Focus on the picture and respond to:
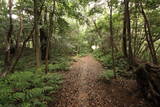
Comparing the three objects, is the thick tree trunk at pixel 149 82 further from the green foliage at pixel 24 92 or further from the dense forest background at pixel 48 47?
the green foliage at pixel 24 92

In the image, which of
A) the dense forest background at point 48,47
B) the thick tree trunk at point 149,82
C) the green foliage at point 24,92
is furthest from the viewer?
the dense forest background at point 48,47

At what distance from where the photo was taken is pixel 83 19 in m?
9.41

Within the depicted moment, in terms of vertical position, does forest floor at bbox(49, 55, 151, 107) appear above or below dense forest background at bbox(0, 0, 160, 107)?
below

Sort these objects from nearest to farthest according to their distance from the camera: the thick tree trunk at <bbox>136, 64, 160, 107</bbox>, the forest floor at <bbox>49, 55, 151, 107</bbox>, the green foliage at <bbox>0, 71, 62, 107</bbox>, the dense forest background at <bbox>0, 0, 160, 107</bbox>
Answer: the green foliage at <bbox>0, 71, 62, 107</bbox> → the thick tree trunk at <bbox>136, 64, 160, 107</bbox> → the dense forest background at <bbox>0, 0, 160, 107</bbox> → the forest floor at <bbox>49, 55, 151, 107</bbox>

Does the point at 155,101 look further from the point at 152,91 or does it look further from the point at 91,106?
the point at 91,106

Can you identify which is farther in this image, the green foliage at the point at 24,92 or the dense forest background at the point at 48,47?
the dense forest background at the point at 48,47

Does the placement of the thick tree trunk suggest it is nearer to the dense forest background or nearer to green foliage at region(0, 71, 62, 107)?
the dense forest background

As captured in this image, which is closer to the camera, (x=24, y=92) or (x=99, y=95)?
(x=24, y=92)

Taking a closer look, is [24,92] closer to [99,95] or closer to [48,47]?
[99,95]

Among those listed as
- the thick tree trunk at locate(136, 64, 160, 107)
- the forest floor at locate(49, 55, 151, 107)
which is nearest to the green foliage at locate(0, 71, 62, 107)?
the forest floor at locate(49, 55, 151, 107)

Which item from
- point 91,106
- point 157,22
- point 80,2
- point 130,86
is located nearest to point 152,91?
point 130,86

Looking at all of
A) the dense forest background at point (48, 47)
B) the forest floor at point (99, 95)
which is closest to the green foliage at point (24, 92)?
the dense forest background at point (48, 47)

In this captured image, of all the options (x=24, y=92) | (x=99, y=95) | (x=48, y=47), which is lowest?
(x=99, y=95)

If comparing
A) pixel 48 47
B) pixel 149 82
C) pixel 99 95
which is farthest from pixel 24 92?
pixel 149 82
